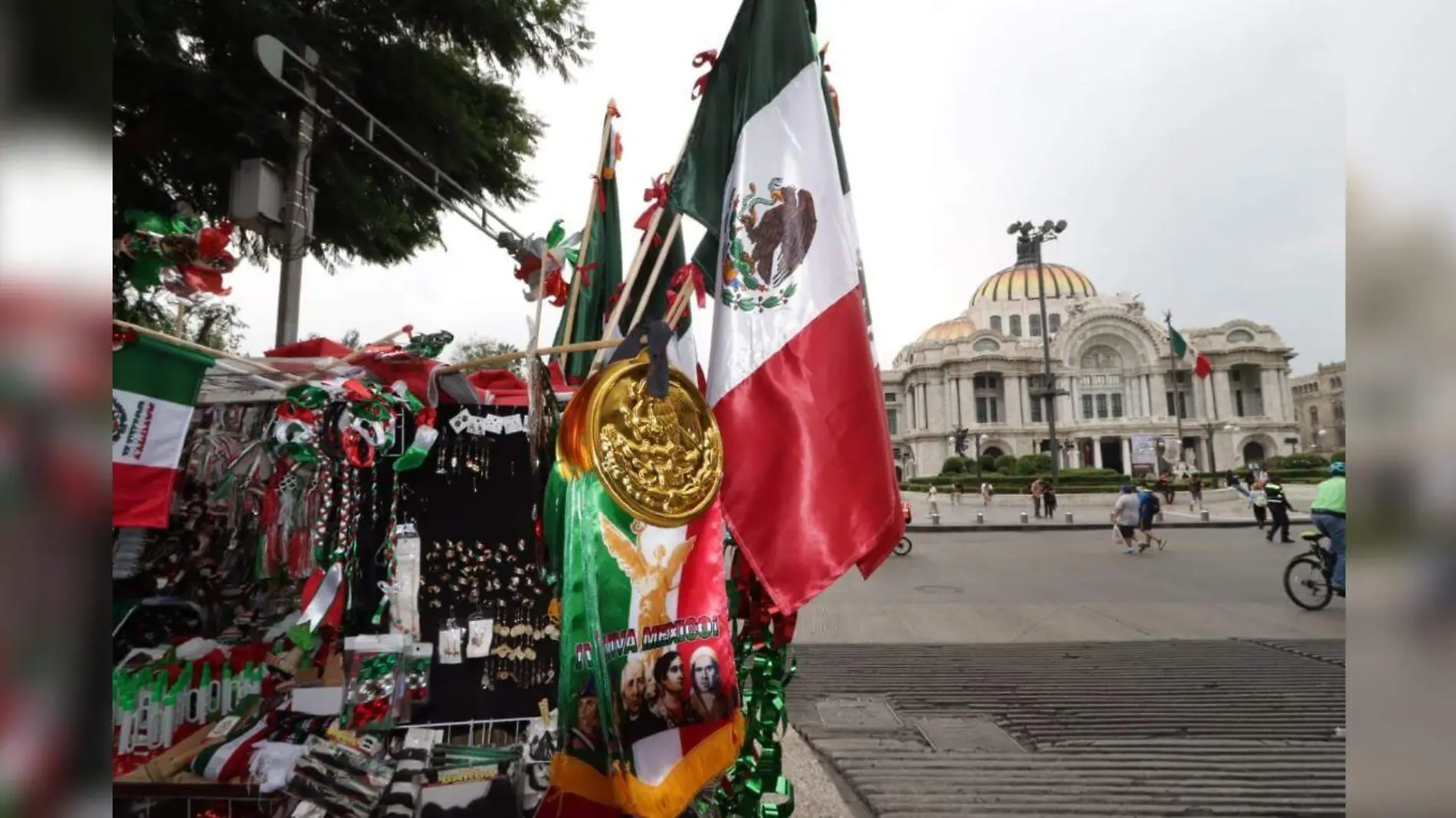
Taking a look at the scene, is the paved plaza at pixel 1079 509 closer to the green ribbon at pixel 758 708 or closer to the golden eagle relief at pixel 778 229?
the green ribbon at pixel 758 708

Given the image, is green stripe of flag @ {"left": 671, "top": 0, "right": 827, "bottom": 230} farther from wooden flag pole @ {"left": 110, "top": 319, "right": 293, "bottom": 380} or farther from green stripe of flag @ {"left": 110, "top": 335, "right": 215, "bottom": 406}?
green stripe of flag @ {"left": 110, "top": 335, "right": 215, "bottom": 406}

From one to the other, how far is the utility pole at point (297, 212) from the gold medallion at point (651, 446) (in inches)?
169

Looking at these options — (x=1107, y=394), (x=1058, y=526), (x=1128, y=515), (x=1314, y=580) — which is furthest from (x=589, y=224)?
(x=1107, y=394)

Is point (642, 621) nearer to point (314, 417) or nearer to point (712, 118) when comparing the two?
point (712, 118)

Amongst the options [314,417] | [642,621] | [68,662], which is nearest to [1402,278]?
[68,662]

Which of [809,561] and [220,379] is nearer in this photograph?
[809,561]

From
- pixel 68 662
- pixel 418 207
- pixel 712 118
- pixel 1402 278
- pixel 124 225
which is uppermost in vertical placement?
pixel 418 207

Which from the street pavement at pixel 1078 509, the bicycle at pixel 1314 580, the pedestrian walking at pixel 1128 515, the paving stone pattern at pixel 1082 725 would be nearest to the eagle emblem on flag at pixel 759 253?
the paving stone pattern at pixel 1082 725

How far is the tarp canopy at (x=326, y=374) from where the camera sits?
347cm

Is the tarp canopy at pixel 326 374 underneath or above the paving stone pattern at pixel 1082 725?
above

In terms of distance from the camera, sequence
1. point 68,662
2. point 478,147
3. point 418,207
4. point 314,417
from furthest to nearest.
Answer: point 418,207, point 478,147, point 314,417, point 68,662

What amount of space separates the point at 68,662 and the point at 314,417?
3.18 metres

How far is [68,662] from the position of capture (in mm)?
495

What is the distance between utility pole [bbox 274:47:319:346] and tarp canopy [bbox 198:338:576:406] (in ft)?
6.77
